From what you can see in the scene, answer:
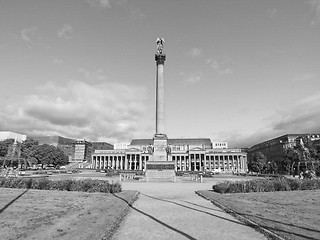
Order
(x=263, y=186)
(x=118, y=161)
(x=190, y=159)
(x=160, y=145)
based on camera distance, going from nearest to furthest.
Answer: (x=263, y=186)
(x=160, y=145)
(x=190, y=159)
(x=118, y=161)

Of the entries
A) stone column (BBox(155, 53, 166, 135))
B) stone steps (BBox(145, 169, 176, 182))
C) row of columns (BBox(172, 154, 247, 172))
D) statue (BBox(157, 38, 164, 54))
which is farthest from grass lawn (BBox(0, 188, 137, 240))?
row of columns (BBox(172, 154, 247, 172))

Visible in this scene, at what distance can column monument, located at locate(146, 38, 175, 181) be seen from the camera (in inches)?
1834

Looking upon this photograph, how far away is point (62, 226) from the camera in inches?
403

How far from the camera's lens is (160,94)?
56.8 m

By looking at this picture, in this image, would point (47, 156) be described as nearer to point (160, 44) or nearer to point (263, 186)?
point (160, 44)

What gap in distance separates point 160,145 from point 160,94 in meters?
12.7

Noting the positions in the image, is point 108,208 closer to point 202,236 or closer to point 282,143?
point 202,236

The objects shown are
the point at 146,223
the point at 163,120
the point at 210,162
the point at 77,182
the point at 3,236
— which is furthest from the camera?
the point at 210,162

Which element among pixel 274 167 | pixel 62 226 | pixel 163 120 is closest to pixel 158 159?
pixel 163 120

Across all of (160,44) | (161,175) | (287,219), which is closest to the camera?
(287,219)

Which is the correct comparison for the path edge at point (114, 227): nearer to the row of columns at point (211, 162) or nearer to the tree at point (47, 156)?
the tree at point (47, 156)

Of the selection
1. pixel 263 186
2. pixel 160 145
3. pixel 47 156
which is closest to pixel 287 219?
pixel 263 186

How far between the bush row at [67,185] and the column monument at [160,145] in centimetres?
2084

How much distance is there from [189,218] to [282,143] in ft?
492
